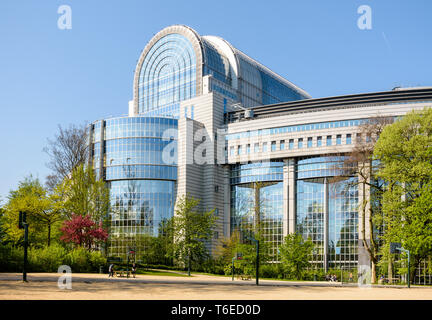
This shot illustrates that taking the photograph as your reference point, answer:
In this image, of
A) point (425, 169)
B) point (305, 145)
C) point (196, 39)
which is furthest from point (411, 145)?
point (196, 39)

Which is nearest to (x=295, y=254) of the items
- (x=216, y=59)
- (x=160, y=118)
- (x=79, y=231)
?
(x=79, y=231)

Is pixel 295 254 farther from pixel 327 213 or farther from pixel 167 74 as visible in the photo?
pixel 167 74

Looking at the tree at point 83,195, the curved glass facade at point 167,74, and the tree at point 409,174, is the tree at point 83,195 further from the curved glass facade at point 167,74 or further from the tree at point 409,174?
the tree at point 409,174

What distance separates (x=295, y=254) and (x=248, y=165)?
25.7 m

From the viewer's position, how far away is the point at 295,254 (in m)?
61.6

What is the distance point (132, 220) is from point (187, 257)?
47.1 ft

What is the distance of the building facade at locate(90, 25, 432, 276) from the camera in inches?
2987

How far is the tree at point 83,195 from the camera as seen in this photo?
66062 millimetres

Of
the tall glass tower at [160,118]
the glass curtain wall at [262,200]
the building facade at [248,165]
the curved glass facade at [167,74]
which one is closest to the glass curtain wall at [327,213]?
the building facade at [248,165]

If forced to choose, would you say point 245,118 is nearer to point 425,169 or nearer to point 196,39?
point 196,39

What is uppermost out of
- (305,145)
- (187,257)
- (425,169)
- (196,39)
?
(196,39)

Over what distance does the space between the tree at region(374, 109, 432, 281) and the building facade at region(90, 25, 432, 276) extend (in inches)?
707

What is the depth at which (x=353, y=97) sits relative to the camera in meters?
78.3

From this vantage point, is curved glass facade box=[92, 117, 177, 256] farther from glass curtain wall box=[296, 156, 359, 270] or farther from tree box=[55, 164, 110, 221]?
glass curtain wall box=[296, 156, 359, 270]
